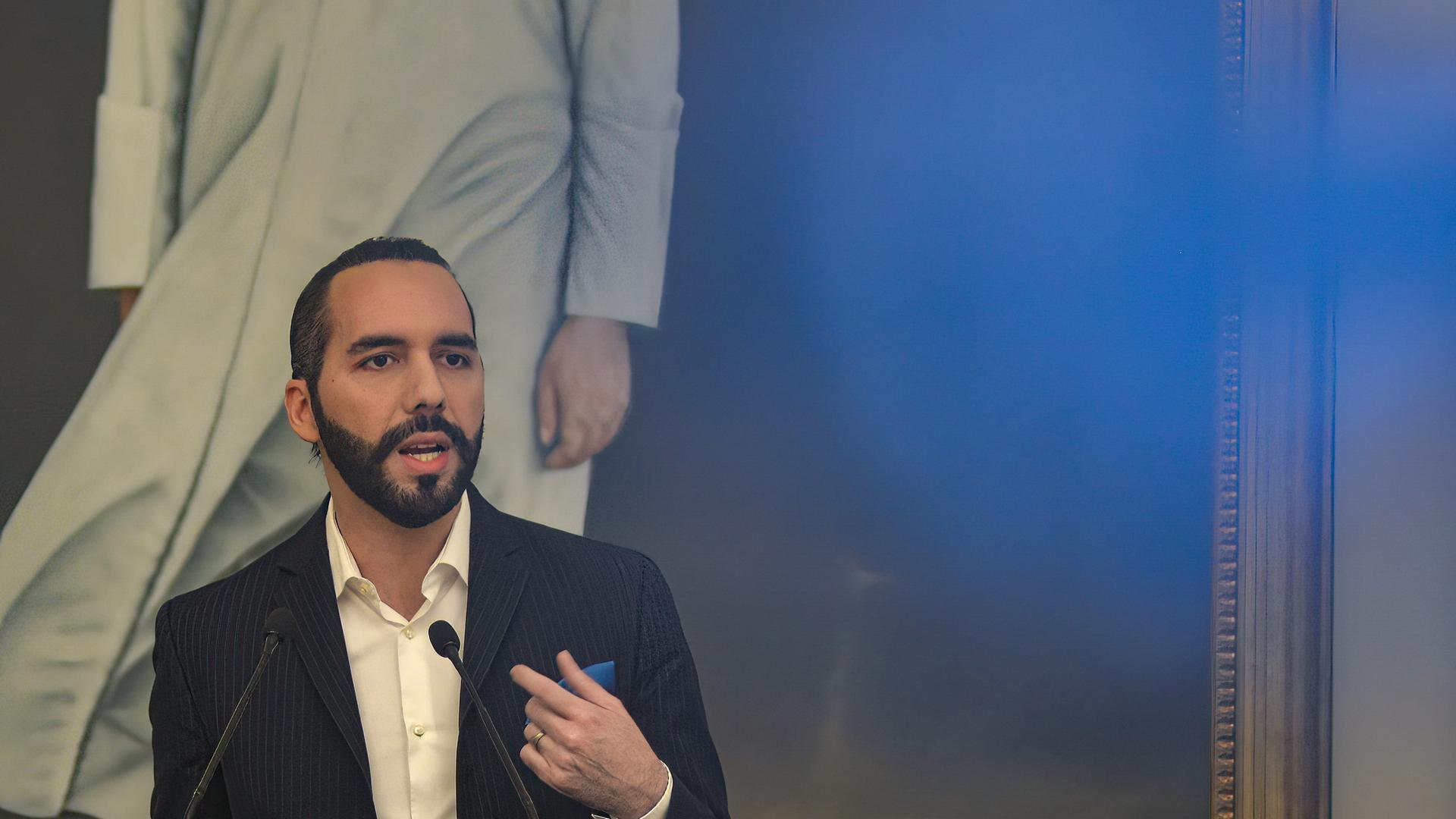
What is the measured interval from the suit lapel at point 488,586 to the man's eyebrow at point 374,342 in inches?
12.3

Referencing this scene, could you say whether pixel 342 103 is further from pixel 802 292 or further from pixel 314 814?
pixel 314 814

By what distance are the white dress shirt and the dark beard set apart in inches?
3.3

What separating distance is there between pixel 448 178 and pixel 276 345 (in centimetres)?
51

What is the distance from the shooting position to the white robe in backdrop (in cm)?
262

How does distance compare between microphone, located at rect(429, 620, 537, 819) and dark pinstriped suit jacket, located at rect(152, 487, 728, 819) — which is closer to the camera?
microphone, located at rect(429, 620, 537, 819)

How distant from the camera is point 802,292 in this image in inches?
108

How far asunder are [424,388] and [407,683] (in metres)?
0.50

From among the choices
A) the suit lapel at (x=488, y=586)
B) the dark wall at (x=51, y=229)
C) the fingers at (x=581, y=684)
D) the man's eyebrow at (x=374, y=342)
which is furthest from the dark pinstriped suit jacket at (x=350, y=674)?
the dark wall at (x=51, y=229)

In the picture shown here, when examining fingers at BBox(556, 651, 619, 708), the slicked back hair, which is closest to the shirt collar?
the slicked back hair

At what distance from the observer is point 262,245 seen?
2695mm

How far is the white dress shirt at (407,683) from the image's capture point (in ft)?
6.89

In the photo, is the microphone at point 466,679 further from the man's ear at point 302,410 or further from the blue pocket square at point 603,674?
the man's ear at point 302,410

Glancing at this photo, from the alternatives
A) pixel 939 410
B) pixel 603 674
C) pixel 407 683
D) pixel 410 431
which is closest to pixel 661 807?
pixel 603 674

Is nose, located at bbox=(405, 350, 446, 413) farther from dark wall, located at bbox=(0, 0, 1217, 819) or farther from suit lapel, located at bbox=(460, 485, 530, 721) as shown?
dark wall, located at bbox=(0, 0, 1217, 819)
